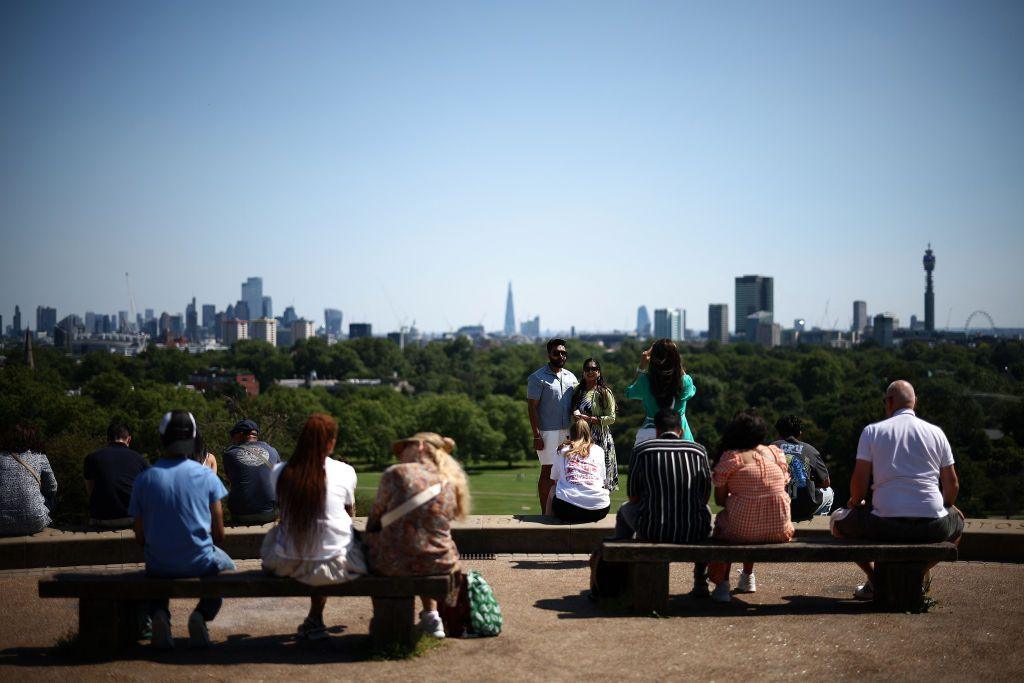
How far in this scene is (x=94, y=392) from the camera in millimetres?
91562

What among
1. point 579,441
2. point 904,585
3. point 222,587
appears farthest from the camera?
point 579,441

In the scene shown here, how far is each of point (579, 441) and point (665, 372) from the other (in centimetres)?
111

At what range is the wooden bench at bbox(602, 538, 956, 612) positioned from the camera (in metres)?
7.15

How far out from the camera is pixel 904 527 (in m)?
7.41

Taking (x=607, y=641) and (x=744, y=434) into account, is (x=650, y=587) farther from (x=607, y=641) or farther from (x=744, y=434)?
(x=744, y=434)

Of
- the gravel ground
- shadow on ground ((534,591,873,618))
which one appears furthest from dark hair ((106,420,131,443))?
shadow on ground ((534,591,873,618))

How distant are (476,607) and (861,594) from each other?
3391 millimetres

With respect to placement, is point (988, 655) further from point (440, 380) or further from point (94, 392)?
point (440, 380)

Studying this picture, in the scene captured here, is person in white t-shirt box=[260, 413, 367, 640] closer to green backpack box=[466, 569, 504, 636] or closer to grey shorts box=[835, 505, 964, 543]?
green backpack box=[466, 569, 504, 636]

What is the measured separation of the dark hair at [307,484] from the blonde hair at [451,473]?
0.74 metres

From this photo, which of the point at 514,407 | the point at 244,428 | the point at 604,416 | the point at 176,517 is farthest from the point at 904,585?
the point at 514,407

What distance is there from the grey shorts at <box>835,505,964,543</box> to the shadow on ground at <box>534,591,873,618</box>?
64 centimetres

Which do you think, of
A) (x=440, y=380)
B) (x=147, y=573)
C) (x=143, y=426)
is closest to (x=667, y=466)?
(x=147, y=573)

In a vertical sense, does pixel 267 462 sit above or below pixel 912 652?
above
